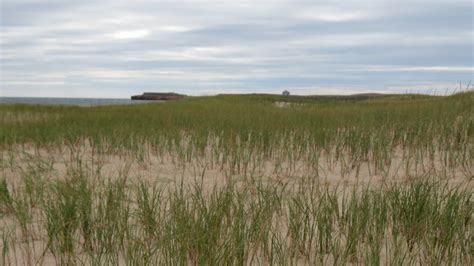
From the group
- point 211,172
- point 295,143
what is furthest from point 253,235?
point 295,143

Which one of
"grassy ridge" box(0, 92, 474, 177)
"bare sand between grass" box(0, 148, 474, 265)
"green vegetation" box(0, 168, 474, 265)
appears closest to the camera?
"green vegetation" box(0, 168, 474, 265)

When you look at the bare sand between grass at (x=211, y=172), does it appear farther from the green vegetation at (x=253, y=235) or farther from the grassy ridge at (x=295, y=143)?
the green vegetation at (x=253, y=235)

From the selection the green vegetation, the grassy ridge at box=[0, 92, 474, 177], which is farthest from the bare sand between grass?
the green vegetation

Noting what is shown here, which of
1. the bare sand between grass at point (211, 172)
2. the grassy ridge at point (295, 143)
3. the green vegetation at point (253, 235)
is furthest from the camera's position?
the grassy ridge at point (295, 143)

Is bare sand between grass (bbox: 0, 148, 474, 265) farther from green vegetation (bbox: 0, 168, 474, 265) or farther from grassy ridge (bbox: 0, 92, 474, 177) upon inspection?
green vegetation (bbox: 0, 168, 474, 265)

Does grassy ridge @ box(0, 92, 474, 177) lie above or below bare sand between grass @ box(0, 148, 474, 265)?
above

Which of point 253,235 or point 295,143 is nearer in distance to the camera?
point 253,235

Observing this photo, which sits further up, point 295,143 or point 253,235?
point 295,143

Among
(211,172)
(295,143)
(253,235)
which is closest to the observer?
(253,235)

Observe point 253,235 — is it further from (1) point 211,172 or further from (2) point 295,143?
(2) point 295,143

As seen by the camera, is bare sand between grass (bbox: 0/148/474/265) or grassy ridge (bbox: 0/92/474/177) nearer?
bare sand between grass (bbox: 0/148/474/265)

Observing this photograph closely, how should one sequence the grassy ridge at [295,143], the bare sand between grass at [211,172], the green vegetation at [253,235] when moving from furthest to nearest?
1. the grassy ridge at [295,143]
2. the bare sand between grass at [211,172]
3. the green vegetation at [253,235]

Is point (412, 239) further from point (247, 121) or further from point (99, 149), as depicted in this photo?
point (247, 121)

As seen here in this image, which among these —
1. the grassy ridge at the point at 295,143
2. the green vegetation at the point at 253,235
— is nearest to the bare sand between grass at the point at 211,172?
the grassy ridge at the point at 295,143
